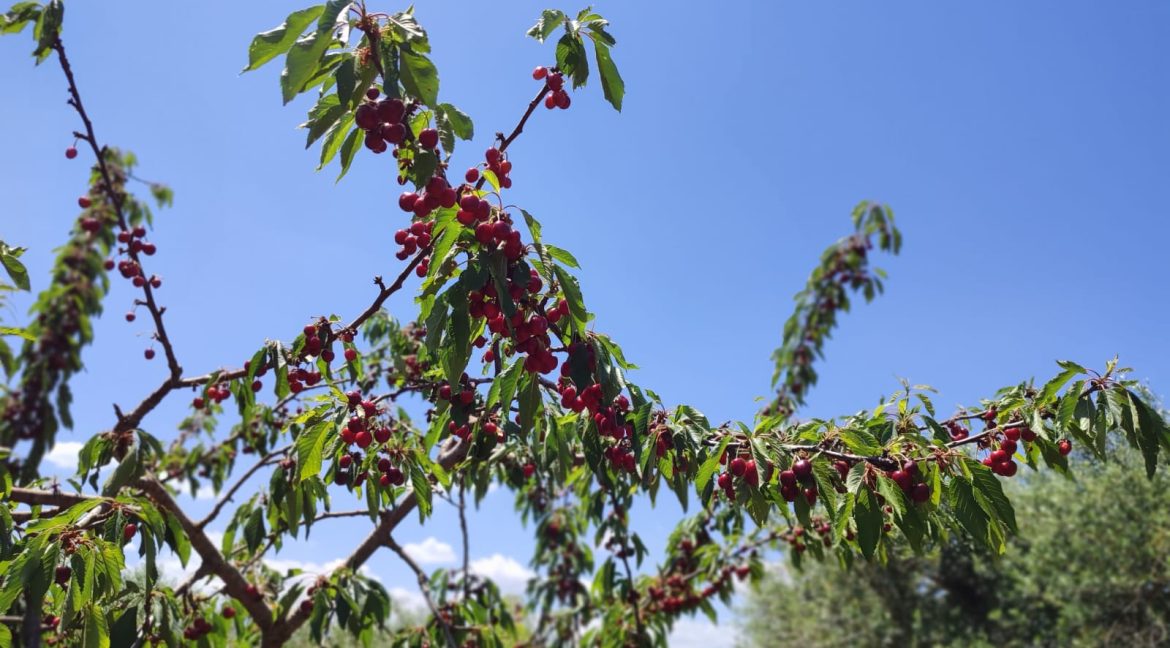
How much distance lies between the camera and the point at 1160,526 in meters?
7.62

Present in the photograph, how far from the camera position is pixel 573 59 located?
185 centimetres

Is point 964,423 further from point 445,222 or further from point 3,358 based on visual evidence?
point 3,358

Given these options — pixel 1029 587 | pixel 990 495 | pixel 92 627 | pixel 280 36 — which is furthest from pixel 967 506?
pixel 1029 587

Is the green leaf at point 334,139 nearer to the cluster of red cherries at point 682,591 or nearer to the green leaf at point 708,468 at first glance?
the green leaf at point 708,468

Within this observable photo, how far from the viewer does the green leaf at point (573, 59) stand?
1840 mm

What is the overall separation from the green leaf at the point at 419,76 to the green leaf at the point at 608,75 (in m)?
0.51

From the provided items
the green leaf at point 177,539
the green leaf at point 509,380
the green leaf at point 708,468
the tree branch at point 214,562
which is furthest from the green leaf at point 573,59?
the tree branch at point 214,562

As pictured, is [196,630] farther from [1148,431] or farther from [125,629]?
[1148,431]

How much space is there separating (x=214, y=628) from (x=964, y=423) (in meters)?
2.95

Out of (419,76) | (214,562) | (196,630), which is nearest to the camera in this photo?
(419,76)

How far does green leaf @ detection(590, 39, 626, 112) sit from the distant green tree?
216 inches

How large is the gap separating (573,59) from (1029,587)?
412 inches

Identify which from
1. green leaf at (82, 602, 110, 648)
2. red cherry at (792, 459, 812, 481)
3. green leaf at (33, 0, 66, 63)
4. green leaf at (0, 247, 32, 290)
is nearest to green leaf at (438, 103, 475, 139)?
red cherry at (792, 459, 812, 481)

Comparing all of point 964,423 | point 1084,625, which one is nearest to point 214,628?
point 964,423
